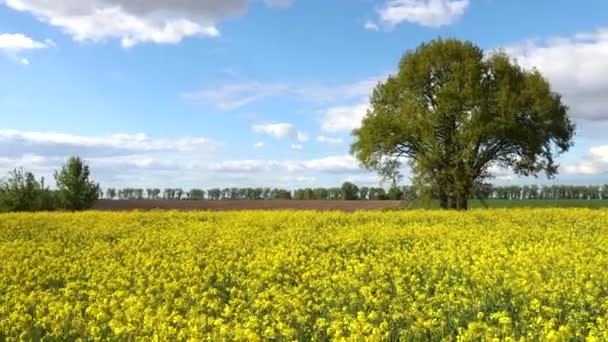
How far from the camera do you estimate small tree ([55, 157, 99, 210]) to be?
48969 millimetres

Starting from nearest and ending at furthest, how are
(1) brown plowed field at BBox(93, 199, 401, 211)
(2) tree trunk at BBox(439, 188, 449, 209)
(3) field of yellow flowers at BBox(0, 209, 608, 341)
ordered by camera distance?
(3) field of yellow flowers at BBox(0, 209, 608, 341) < (1) brown plowed field at BBox(93, 199, 401, 211) < (2) tree trunk at BBox(439, 188, 449, 209)

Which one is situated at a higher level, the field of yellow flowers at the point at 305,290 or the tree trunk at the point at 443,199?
the tree trunk at the point at 443,199

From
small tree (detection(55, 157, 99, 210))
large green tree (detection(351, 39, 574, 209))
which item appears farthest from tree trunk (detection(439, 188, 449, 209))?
small tree (detection(55, 157, 99, 210))

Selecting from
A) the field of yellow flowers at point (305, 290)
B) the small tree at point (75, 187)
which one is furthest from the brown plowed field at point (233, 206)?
the field of yellow flowers at point (305, 290)

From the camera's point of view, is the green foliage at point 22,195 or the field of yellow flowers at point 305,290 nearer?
the field of yellow flowers at point 305,290

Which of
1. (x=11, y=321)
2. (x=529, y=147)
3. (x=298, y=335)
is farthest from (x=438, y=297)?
(x=529, y=147)

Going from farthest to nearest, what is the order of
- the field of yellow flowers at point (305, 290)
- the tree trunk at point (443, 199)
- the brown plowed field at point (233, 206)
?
1. the tree trunk at point (443, 199)
2. the brown plowed field at point (233, 206)
3. the field of yellow flowers at point (305, 290)

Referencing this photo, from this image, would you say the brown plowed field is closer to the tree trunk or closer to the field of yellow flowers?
the tree trunk

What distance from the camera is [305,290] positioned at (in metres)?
8.50

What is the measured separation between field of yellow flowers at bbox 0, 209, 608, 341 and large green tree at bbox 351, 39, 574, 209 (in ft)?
83.5

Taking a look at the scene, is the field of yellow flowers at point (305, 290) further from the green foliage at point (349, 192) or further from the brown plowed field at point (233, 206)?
the green foliage at point (349, 192)

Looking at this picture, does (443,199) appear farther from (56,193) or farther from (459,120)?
(56,193)

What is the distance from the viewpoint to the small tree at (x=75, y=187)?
4897 centimetres

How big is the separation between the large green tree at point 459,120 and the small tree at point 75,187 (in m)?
19.4
